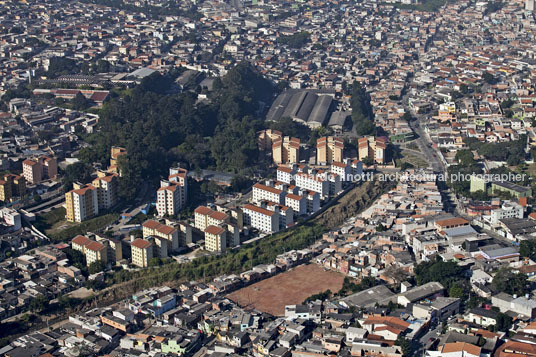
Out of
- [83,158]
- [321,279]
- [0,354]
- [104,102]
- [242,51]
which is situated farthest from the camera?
[242,51]

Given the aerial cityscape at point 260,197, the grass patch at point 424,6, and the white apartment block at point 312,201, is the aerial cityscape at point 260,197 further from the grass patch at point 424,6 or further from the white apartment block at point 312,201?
the grass patch at point 424,6

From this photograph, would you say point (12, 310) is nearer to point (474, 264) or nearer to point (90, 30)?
point (474, 264)

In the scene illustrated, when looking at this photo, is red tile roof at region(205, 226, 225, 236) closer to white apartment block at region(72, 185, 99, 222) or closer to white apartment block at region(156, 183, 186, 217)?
white apartment block at region(156, 183, 186, 217)

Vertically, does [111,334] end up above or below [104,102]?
below

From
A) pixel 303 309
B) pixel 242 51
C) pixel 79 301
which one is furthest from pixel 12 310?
pixel 242 51

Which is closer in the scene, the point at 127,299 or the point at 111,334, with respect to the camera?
the point at 111,334

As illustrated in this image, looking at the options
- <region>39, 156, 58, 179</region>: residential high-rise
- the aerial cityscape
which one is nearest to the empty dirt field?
the aerial cityscape
